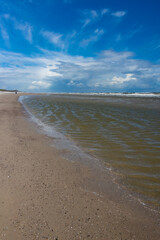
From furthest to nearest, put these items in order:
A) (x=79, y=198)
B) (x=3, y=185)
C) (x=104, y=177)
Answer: (x=104, y=177) < (x=3, y=185) < (x=79, y=198)

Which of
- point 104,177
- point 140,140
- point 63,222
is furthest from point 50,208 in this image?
point 140,140

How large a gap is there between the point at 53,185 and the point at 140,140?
17.7 ft

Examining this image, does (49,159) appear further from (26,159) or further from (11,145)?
(11,145)

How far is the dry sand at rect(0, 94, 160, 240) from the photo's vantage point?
2.48m

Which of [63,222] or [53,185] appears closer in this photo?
[63,222]

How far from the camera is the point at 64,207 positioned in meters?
3.02

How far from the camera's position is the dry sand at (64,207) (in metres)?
2.48

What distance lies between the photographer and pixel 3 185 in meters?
3.60

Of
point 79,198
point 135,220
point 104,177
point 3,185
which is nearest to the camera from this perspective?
point 135,220

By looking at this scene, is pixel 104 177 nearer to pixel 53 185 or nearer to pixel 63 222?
pixel 53 185

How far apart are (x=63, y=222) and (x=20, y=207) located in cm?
92

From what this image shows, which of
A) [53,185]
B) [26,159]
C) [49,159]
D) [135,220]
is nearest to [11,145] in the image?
[26,159]

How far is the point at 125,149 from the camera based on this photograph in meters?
6.43

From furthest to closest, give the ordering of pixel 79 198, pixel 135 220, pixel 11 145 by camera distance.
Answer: pixel 11 145 → pixel 79 198 → pixel 135 220
